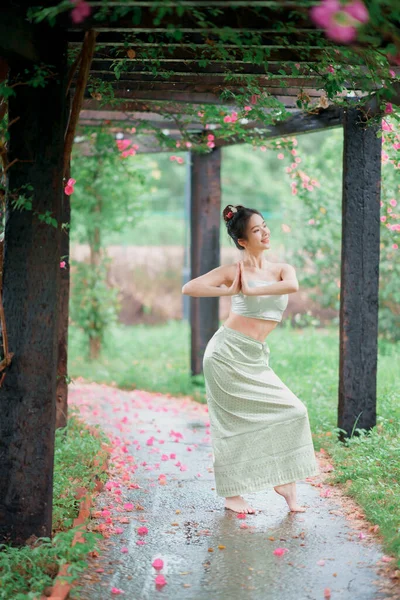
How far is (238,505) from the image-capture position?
581 cm

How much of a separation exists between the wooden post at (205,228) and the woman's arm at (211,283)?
479 cm

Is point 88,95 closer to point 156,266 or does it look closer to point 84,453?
point 84,453

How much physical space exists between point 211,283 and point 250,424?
999 mm

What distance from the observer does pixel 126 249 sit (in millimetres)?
19562

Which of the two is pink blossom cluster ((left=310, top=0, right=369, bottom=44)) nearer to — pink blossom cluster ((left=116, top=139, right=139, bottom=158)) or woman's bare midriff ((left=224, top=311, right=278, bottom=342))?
woman's bare midriff ((left=224, top=311, right=278, bottom=342))

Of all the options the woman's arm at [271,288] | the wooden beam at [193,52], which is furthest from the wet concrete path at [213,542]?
the wooden beam at [193,52]

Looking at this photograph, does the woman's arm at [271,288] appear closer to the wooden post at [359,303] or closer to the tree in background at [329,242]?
the wooden post at [359,303]

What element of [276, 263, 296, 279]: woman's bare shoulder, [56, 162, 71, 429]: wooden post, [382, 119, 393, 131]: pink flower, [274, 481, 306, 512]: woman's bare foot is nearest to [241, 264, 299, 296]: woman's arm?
[276, 263, 296, 279]: woman's bare shoulder

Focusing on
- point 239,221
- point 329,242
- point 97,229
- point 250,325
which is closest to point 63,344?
point 250,325

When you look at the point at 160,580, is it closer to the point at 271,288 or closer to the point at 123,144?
the point at 271,288

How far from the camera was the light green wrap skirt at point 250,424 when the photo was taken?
5.76 m

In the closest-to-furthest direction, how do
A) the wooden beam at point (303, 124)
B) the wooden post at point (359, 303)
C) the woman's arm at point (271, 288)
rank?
1. the woman's arm at point (271, 288)
2. the wooden post at point (359, 303)
3. the wooden beam at point (303, 124)

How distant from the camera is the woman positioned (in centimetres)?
575

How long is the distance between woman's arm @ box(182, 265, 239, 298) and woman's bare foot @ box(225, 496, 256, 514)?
4.60 ft
